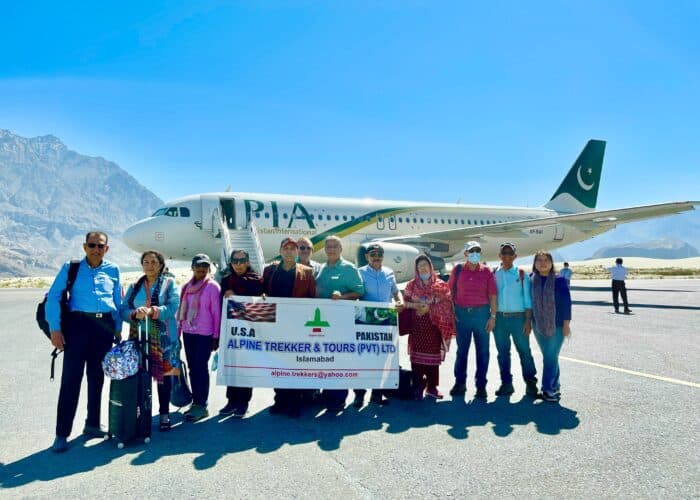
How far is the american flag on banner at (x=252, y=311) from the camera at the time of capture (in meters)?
5.09

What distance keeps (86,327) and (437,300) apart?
12.1 feet

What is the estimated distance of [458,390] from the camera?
5633 millimetres

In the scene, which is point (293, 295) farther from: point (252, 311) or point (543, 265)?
point (543, 265)

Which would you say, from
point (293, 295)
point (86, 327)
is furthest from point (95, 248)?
point (293, 295)

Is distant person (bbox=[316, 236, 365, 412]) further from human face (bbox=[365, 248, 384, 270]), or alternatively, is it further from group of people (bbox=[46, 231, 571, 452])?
human face (bbox=[365, 248, 384, 270])

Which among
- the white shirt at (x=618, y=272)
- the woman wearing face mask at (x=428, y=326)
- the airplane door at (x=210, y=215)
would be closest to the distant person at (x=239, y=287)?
the woman wearing face mask at (x=428, y=326)

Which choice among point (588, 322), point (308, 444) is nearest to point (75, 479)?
point (308, 444)

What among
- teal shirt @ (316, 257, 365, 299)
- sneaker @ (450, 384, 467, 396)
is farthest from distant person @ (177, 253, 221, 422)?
sneaker @ (450, 384, 467, 396)

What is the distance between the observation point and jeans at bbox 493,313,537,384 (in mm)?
5680

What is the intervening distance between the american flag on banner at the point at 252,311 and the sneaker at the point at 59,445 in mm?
1803

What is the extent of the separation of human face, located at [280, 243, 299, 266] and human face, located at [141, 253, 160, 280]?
126cm

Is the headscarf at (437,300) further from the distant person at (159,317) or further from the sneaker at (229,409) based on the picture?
the distant person at (159,317)

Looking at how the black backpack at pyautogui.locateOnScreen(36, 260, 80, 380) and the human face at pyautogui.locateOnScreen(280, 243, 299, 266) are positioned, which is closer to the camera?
the black backpack at pyautogui.locateOnScreen(36, 260, 80, 380)

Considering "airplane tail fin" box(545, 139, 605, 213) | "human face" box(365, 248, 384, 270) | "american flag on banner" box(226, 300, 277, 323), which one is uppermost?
"airplane tail fin" box(545, 139, 605, 213)
